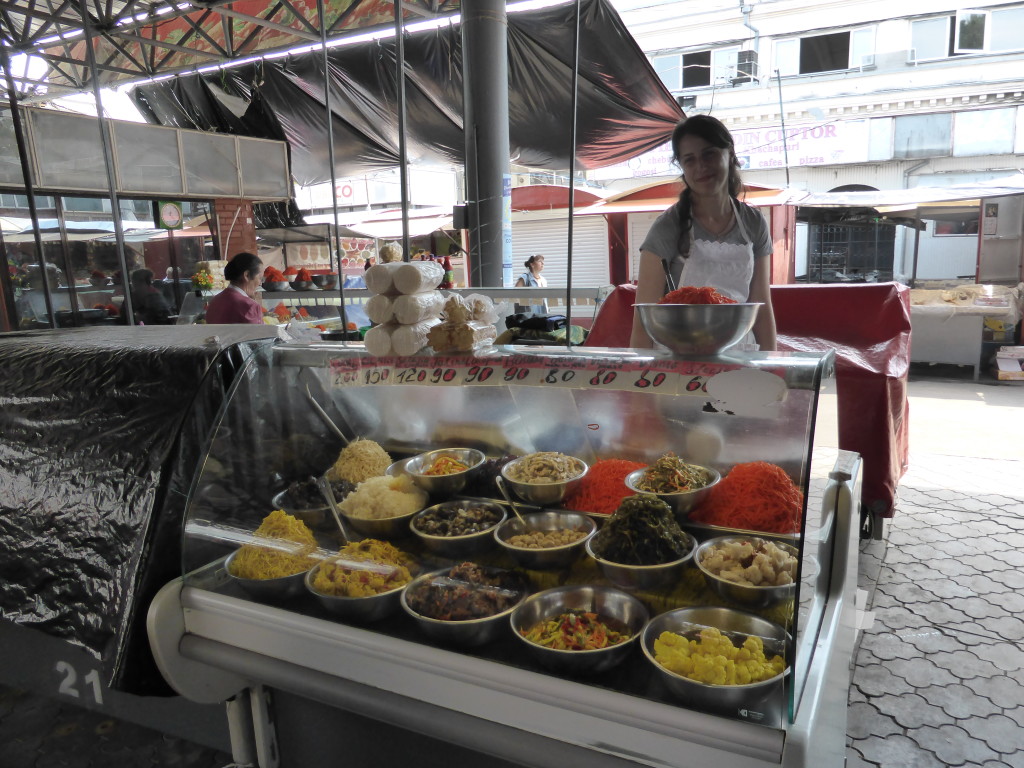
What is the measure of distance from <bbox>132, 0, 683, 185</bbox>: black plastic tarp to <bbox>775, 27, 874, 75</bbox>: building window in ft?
27.9

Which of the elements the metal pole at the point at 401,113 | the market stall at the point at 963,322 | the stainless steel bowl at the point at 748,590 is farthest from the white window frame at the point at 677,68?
the stainless steel bowl at the point at 748,590

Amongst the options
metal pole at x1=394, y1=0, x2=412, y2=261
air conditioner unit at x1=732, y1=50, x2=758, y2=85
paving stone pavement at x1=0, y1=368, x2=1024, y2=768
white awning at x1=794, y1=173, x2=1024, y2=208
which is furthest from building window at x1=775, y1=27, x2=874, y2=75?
metal pole at x1=394, y1=0, x2=412, y2=261

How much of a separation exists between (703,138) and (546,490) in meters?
1.32

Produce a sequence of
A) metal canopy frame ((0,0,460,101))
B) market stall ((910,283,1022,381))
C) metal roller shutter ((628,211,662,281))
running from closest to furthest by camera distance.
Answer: metal canopy frame ((0,0,460,101)), market stall ((910,283,1022,381)), metal roller shutter ((628,211,662,281))

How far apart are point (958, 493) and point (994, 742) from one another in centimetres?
259

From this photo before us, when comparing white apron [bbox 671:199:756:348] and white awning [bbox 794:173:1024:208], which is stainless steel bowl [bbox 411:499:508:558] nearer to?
white apron [bbox 671:199:756:348]

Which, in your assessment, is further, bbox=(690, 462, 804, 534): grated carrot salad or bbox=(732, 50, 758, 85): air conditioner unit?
bbox=(732, 50, 758, 85): air conditioner unit

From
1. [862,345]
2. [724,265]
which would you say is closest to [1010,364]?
[862,345]

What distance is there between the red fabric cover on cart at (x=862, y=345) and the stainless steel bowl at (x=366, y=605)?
79.6 inches

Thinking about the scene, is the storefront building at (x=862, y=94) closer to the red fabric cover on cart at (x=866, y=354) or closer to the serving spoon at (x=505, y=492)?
the red fabric cover on cart at (x=866, y=354)

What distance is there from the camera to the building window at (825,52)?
1425 centimetres

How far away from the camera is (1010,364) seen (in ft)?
24.8

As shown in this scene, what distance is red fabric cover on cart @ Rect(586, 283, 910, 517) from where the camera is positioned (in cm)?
297

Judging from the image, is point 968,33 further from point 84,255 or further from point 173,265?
point 84,255
